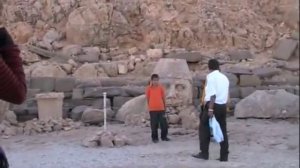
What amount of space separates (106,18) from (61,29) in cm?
174

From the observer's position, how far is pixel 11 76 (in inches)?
103

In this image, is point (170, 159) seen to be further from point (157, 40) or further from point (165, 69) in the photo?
point (157, 40)

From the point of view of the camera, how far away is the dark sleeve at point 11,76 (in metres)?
2.59

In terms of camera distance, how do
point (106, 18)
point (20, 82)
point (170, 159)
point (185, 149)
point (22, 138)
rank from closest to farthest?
point (20, 82)
point (170, 159)
point (185, 149)
point (22, 138)
point (106, 18)

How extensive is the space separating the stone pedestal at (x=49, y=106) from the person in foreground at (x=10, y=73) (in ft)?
41.9

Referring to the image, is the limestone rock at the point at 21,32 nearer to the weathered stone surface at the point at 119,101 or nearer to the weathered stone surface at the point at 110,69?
the weathered stone surface at the point at 110,69

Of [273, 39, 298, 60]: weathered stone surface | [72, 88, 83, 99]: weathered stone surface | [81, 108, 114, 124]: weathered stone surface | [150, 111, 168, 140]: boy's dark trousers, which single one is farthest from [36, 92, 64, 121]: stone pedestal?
[273, 39, 298, 60]: weathered stone surface

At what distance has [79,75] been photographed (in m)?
19.8

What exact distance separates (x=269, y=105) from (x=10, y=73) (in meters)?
12.9

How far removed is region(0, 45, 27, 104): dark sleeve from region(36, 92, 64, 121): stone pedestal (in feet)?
42.0

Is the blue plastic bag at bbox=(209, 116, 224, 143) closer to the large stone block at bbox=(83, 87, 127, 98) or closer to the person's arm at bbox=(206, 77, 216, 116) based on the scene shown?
the person's arm at bbox=(206, 77, 216, 116)

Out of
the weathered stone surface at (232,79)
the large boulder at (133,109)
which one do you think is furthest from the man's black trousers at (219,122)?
the weathered stone surface at (232,79)

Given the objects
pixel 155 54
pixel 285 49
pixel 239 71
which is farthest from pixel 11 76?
pixel 155 54

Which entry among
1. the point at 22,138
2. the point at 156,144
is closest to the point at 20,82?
the point at 156,144
